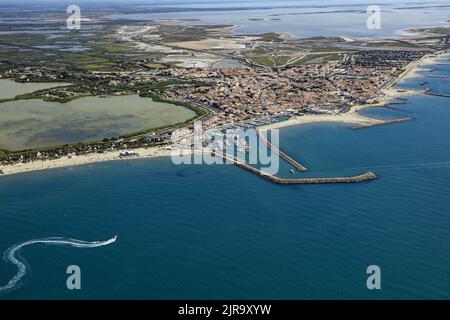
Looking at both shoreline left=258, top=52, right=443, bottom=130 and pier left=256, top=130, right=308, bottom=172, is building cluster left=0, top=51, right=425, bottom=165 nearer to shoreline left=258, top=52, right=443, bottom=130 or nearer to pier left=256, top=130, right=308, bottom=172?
shoreline left=258, top=52, right=443, bottom=130

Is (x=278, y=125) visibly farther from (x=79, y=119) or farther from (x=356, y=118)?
(x=79, y=119)

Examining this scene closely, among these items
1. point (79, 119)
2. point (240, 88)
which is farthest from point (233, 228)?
point (240, 88)

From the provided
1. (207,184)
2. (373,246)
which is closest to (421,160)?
(373,246)

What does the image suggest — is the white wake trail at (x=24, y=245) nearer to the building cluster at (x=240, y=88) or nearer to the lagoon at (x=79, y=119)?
the building cluster at (x=240, y=88)

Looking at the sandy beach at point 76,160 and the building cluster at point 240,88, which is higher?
the building cluster at point 240,88

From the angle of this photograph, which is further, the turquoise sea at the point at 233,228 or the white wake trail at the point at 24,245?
the white wake trail at the point at 24,245

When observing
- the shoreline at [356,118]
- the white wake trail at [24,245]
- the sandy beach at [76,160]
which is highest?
the shoreline at [356,118]

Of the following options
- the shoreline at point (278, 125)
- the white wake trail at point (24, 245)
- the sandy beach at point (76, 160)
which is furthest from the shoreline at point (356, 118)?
the white wake trail at point (24, 245)

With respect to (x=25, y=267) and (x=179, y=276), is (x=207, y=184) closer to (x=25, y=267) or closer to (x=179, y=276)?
(x=179, y=276)

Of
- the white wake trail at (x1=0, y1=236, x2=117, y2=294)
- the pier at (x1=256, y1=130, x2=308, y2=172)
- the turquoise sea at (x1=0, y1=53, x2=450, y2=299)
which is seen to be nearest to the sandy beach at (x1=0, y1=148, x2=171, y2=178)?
the turquoise sea at (x1=0, y1=53, x2=450, y2=299)
